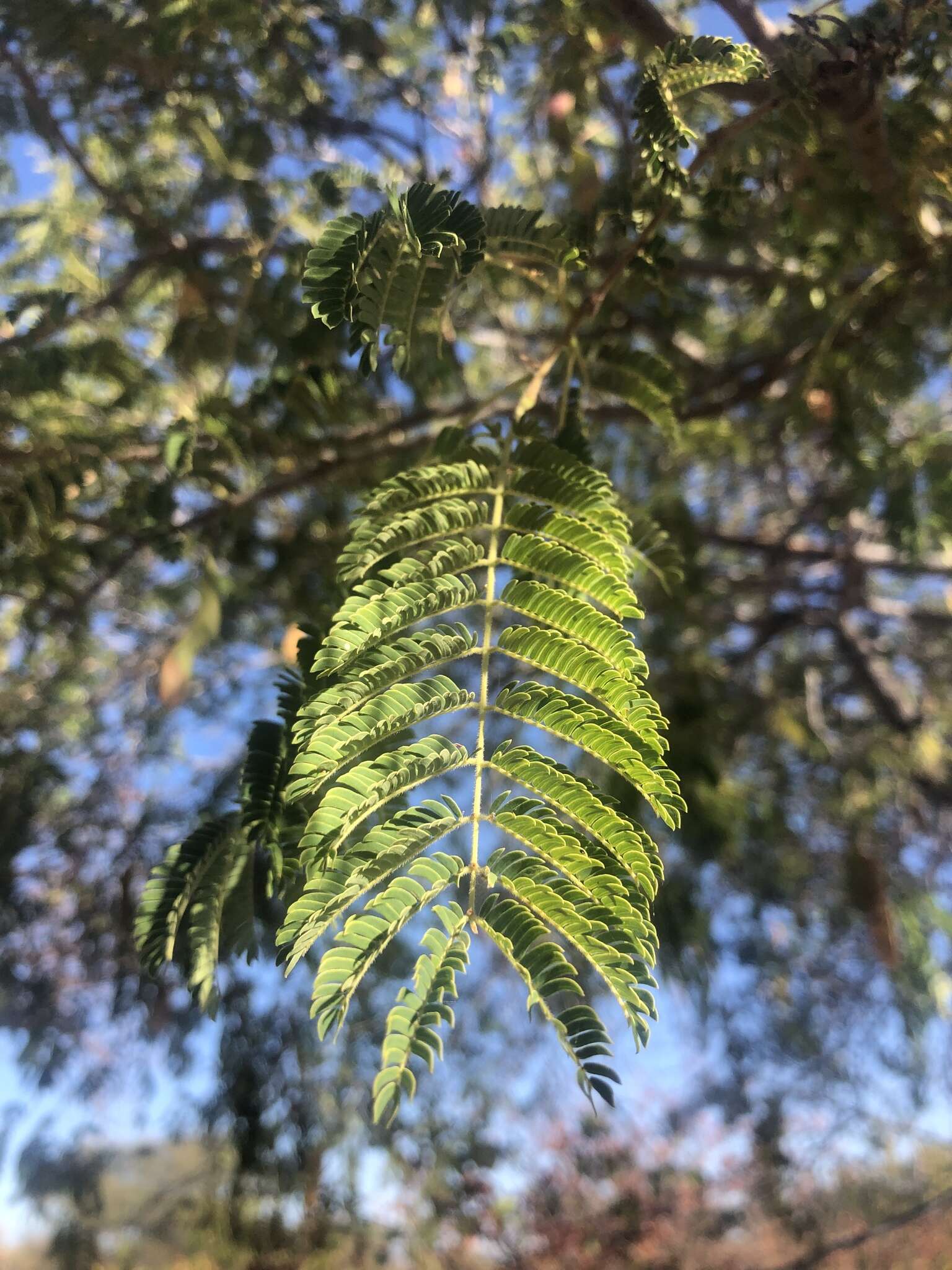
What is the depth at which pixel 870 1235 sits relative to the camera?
4438 millimetres

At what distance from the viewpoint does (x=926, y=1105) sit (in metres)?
5.70

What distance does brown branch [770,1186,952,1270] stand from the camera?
4.58 meters

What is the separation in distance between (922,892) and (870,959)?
1.17 metres

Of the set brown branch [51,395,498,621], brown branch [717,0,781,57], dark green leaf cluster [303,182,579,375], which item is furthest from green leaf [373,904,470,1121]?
brown branch [51,395,498,621]

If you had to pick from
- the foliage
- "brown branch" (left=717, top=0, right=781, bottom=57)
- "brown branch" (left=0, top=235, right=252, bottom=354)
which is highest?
"brown branch" (left=0, top=235, right=252, bottom=354)

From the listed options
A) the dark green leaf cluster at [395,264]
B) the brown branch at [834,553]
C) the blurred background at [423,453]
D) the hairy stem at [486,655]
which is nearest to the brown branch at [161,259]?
the blurred background at [423,453]

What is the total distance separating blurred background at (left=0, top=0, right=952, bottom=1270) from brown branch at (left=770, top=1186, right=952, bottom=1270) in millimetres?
84

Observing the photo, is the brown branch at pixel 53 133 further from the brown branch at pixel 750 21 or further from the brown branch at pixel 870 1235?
the brown branch at pixel 870 1235

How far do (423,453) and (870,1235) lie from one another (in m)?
Result: 4.85

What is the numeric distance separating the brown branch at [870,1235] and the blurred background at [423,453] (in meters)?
0.08

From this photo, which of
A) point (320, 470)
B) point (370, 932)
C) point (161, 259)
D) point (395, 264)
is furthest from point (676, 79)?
point (161, 259)

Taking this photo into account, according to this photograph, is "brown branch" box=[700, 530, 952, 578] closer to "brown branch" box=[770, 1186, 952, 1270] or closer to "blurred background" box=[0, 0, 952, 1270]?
"blurred background" box=[0, 0, 952, 1270]

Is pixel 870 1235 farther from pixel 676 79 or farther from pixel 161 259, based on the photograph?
pixel 161 259

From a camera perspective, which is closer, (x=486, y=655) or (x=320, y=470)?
(x=486, y=655)
